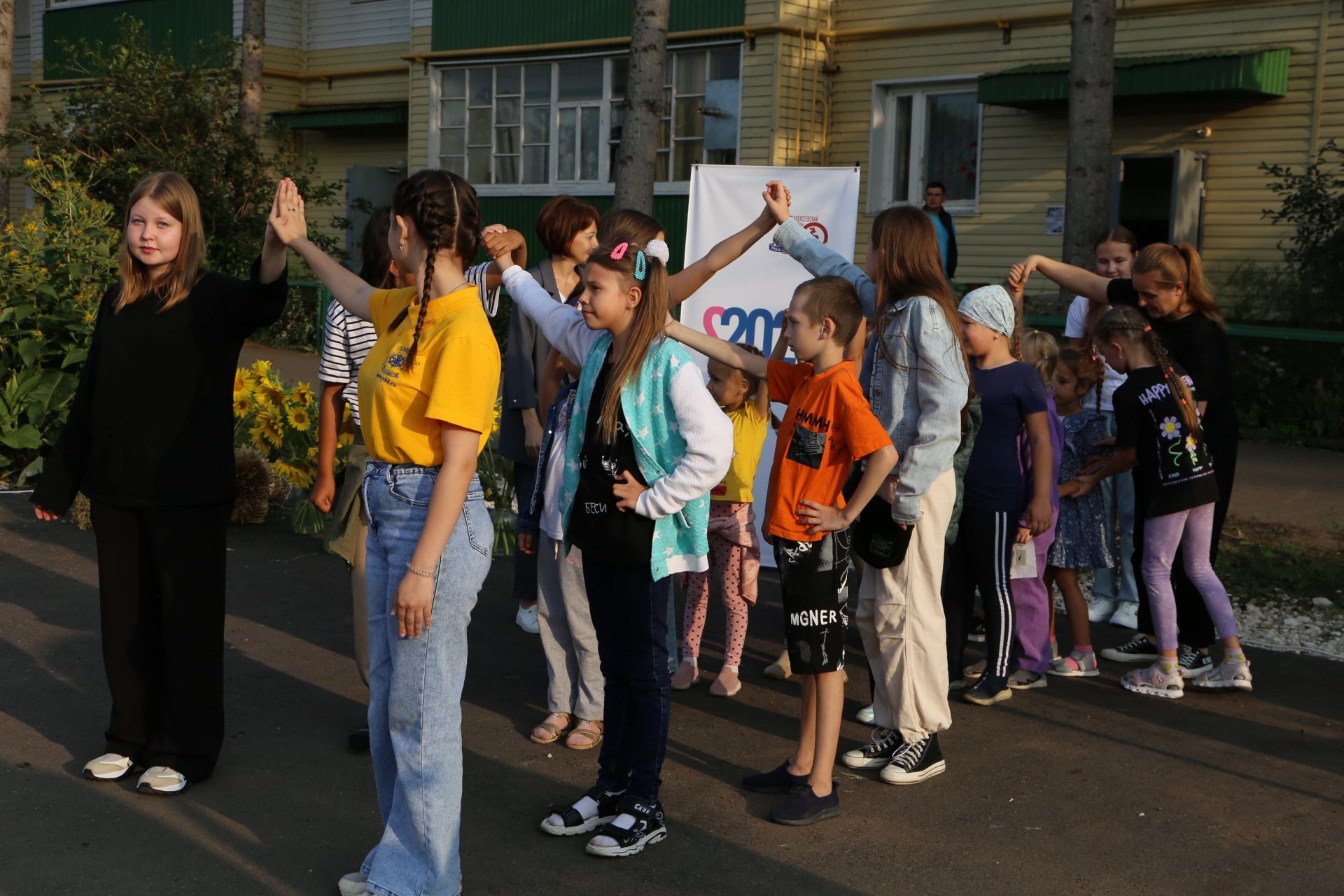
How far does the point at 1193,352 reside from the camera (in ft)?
19.3

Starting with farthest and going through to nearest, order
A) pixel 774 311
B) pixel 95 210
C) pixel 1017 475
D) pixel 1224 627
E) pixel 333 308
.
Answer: pixel 95 210 < pixel 774 311 < pixel 1224 627 < pixel 1017 475 < pixel 333 308

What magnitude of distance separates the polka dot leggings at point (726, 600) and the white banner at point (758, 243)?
1904mm

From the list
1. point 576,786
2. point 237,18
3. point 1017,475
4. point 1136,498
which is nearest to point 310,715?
point 576,786

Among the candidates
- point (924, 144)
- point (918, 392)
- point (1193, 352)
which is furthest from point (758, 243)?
point (924, 144)

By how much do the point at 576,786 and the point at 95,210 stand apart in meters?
7.58

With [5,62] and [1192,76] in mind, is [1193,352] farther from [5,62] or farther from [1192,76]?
[5,62]

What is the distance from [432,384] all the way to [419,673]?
73 centimetres

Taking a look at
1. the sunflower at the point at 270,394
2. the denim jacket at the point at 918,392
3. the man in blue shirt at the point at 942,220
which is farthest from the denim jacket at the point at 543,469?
the man in blue shirt at the point at 942,220

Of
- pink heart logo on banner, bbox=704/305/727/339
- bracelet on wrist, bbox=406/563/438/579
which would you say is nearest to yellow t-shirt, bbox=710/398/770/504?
pink heart logo on banner, bbox=704/305/727/339

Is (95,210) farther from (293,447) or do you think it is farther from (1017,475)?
(1017,475)

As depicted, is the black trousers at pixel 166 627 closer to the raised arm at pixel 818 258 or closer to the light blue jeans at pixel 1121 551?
the raised arm at pixel 818 258

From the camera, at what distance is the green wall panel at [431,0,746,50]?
19.5 m

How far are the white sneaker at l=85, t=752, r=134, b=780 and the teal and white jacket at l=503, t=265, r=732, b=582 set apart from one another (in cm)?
175

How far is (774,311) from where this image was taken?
7852 millimetres
